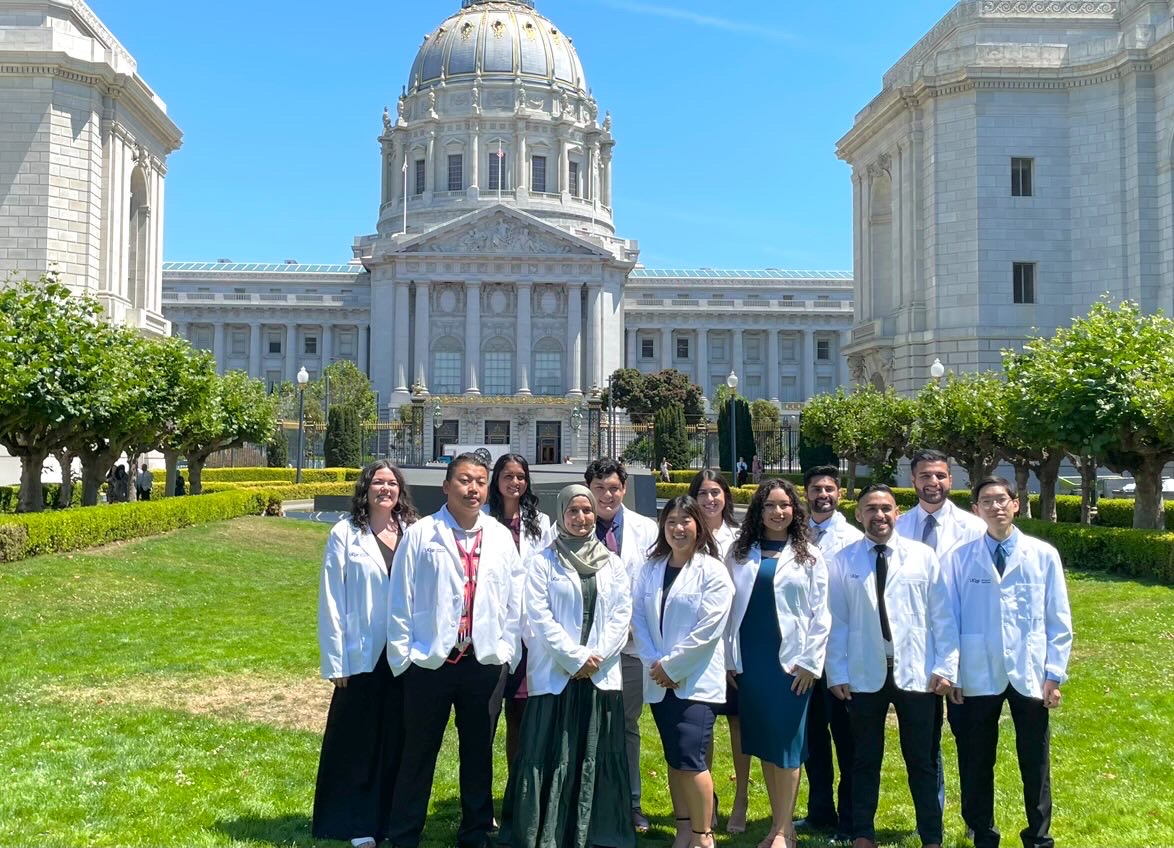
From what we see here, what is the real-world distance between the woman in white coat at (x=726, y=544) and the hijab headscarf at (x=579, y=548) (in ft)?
2.41

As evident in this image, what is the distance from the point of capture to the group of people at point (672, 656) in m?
6.27

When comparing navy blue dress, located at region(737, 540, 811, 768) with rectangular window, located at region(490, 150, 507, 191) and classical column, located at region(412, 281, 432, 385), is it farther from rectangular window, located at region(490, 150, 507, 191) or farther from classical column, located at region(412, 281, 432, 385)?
rectangular window, located at region(490, 150, 507, 191)

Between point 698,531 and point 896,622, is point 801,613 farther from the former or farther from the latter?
point 698,531

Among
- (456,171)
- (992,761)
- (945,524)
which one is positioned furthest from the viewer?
(456,171)

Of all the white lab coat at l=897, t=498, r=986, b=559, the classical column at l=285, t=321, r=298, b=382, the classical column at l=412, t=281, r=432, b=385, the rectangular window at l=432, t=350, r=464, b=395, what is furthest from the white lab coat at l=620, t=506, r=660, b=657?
the classical column at l=285, t=321, r=298, b=382

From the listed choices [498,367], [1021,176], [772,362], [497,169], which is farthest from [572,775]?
[497,169]

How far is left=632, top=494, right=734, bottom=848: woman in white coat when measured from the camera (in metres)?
6.22

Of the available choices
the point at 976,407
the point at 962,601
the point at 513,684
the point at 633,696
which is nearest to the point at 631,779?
the point at 633,696

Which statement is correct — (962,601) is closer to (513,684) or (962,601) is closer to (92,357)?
(513,684)

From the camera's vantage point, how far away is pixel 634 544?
7062 mm

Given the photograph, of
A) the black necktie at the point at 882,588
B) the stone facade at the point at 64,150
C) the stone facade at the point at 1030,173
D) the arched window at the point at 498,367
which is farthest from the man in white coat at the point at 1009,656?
the arched window at the point at 498,367

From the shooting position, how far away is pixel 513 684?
6.81 meters

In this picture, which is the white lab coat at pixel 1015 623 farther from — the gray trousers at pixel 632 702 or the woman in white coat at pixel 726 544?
the gray trousers at pixel 632 702

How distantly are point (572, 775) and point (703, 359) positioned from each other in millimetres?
87963
